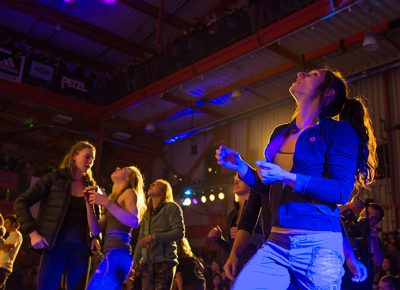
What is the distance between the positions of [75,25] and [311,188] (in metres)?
15.1

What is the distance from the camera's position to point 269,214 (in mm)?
2547

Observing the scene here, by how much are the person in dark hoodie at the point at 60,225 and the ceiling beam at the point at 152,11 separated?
37.6ft

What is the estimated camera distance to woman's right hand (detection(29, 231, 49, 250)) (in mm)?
3199

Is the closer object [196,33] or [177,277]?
[177,277]

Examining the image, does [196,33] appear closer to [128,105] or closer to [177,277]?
[128,105]

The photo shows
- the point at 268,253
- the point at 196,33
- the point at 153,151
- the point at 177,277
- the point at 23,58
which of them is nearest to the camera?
the point at 268,253

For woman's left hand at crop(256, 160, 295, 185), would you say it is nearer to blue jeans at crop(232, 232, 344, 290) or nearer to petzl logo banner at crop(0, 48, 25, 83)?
blue jeans at crop(232, 232, 344, 290)

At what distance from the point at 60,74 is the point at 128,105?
236 centimetres

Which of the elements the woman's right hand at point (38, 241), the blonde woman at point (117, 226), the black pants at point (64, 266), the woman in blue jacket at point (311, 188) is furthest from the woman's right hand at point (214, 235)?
the woman in blue jacket at point (311, 188)

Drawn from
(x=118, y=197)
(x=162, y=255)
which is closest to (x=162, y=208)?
(x=162, y=255)

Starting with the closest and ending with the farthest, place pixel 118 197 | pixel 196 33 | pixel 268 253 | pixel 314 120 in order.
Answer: pixel 268 253, pixel 314 120, pixel 118 197, pixel 196 33

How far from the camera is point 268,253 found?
162cm

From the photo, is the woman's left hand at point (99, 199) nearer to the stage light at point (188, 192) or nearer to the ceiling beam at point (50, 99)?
the ceiling beam at point (50, 99)

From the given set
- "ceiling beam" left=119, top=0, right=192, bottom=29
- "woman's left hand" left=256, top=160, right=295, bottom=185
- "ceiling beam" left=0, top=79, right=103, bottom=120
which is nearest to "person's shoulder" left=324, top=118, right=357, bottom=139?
"woman's left hand" left=256, top=160, right=295, bottom=185
